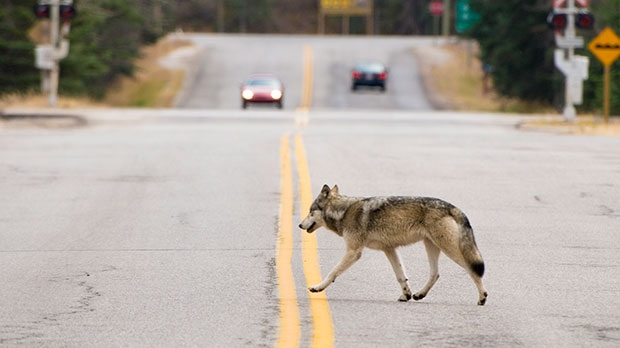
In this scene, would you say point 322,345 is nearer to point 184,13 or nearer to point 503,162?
point 503,162

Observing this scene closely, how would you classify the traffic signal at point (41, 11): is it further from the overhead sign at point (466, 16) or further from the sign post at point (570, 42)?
the overhead sign at point (466, 16)

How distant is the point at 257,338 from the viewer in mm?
7926

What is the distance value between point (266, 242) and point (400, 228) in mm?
3500

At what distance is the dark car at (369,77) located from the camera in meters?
67.4

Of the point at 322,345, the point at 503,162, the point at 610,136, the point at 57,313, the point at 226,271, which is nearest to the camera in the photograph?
the point at 322,345

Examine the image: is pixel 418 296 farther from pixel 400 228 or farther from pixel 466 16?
pixel 466 16

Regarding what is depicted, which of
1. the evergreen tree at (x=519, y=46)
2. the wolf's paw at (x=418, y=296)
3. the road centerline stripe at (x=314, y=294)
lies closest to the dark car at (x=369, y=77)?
the evergreen tree at (x=519, y=46)

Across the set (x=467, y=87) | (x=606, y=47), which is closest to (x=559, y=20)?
(x=606, y=47)

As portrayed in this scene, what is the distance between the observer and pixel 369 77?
67375mm

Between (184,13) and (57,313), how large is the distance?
375 feet

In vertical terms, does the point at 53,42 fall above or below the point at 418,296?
above

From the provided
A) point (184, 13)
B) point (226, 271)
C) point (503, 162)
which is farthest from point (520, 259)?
point (184, 13)

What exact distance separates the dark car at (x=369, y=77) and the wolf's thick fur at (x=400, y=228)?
2284 inches

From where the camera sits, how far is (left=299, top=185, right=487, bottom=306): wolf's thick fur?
8.92m
